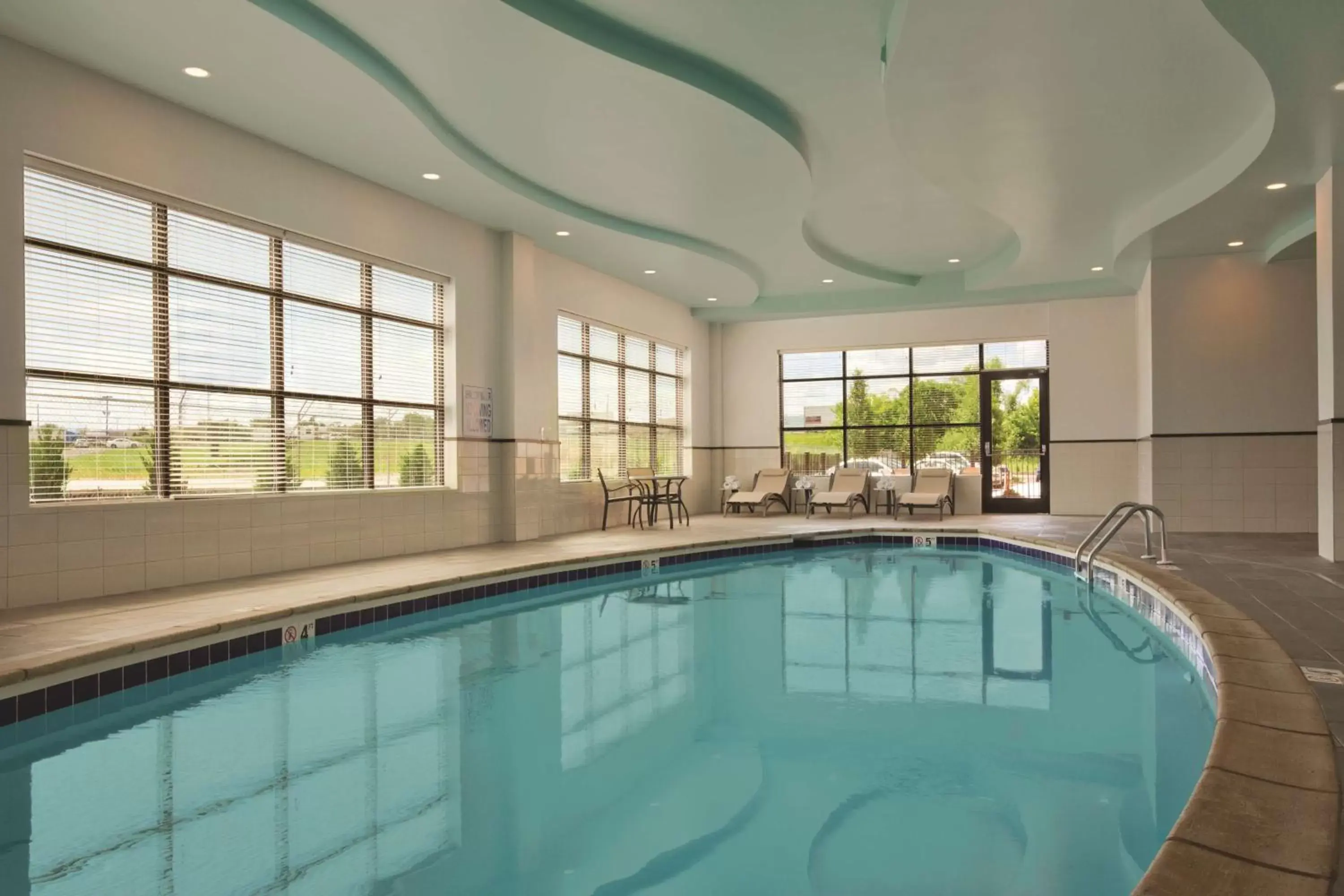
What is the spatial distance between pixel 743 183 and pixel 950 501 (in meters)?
6.67

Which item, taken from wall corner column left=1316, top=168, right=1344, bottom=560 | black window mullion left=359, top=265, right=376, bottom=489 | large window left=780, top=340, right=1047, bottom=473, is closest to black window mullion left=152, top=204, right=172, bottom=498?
black window mullion left=359, top=265, right=376, bottom=489

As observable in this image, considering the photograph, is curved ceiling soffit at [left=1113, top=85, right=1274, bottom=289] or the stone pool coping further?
curved ceiling soffit at [left=1113, top=85, right=1274, bottom=289]

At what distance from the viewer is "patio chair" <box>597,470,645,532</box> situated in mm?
10453

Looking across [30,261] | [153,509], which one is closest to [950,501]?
[153,509]

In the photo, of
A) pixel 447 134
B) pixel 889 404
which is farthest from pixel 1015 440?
pixel 447 134

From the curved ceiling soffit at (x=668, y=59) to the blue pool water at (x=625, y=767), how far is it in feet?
11.2

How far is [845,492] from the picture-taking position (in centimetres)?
1233

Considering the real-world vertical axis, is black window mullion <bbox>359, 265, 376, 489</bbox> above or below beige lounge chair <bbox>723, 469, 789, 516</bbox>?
above

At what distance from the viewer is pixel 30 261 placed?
5.07m

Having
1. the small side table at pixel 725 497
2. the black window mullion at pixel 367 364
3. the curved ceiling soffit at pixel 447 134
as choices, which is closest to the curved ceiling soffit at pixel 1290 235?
the curved ceiling soffit at pixel 447 134

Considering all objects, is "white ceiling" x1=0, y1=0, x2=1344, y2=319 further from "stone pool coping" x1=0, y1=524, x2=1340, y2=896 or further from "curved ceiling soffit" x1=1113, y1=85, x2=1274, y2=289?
"stone pool coping" x1=0, y1=524, x2=1340, y2=896

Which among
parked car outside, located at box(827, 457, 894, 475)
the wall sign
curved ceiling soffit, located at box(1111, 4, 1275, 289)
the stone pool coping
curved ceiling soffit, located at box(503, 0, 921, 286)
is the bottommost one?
the stone pool coping

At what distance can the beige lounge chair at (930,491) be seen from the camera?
37.6ft

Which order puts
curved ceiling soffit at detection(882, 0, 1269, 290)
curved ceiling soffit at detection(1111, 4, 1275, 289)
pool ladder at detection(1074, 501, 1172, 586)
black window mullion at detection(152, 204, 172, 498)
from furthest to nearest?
pool ladder at detection(1074, 501, 1172, 586) < black window mullion at detection(152, 204, 172, 498) < curved ceiling soffit at detection(1111, 4, 1275, 289) < curved ceiling soffit at detection(882, 0, 1269, 290)
